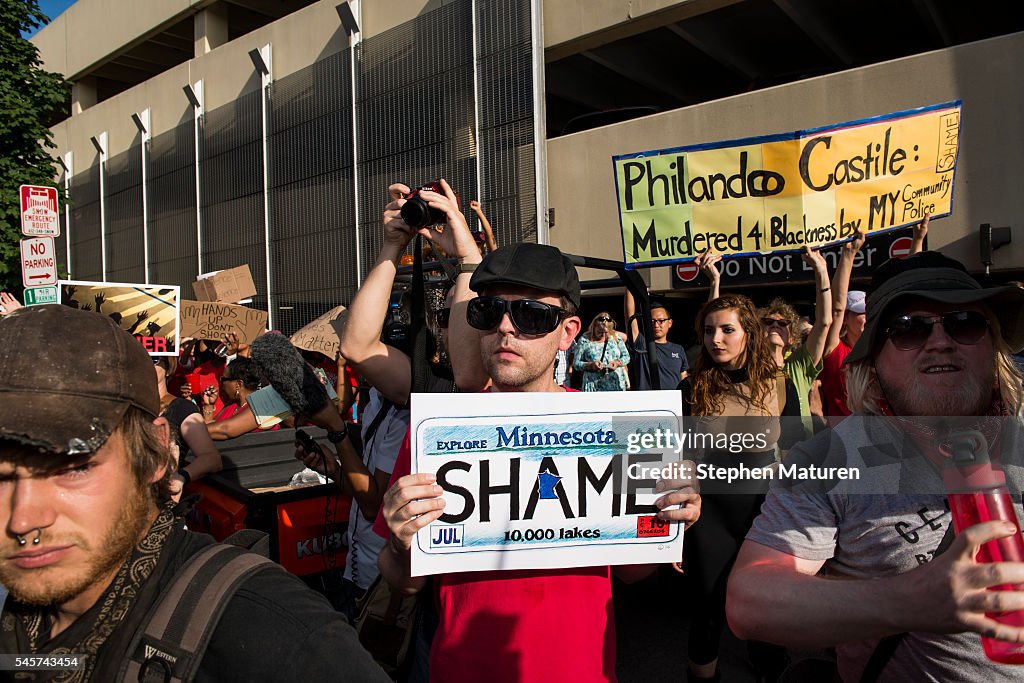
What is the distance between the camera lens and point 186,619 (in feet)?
3.79

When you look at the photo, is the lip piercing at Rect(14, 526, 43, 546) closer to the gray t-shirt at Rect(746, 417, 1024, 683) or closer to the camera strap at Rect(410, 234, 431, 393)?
the camera strap at Rect(410, 234, 431, 393)

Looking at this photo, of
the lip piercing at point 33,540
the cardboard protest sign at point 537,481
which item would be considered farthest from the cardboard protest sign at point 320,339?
the lip piercing at point 33,540

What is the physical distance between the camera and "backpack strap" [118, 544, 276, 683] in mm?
1110

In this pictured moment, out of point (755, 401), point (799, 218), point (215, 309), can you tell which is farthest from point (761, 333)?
point (215, 309)

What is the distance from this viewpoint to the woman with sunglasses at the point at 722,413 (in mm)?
3377

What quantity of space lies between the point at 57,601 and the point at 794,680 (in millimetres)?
1670

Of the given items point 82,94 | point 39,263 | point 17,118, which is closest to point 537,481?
point 39,263

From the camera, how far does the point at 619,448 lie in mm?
1915

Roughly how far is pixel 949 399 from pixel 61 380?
1.97 metres

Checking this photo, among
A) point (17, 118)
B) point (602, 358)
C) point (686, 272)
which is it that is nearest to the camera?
point (602, 358)

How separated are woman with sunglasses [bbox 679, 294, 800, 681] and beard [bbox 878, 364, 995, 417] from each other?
3.86 feet

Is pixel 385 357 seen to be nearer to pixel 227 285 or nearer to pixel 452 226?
pixel 452 226

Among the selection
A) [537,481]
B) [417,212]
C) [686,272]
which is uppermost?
[686,272]

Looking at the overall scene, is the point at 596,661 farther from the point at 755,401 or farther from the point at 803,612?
the point at 755,401
